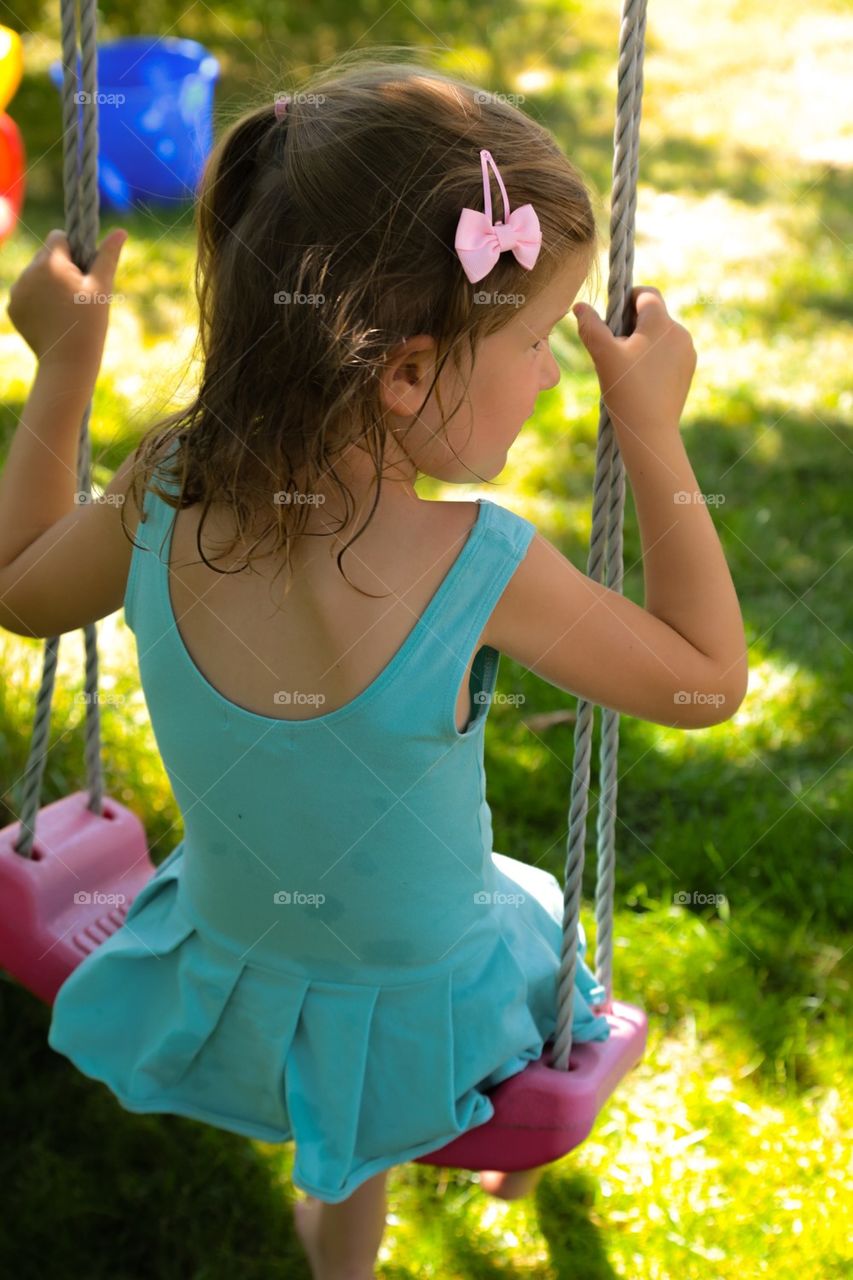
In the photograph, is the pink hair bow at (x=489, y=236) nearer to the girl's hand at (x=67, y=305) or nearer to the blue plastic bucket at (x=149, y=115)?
the girl's hand at (x=67, y=305)

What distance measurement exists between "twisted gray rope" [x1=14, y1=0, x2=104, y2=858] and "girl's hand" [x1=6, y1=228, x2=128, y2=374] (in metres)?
0.03

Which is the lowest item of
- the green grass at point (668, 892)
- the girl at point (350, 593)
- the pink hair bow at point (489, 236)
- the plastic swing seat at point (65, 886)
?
the green grass at point (668, 892)

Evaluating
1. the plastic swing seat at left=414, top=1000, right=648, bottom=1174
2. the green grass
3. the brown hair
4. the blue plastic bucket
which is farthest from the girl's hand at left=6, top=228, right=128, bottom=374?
the blue plastic bucket

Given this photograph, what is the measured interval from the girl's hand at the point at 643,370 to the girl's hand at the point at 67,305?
51cm

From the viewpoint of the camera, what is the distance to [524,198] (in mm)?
1206

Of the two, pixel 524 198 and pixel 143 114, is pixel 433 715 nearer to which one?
pixel 524 198

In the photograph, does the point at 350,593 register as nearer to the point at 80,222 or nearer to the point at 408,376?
the point at 408,376

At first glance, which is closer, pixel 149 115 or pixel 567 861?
pixel 567 861

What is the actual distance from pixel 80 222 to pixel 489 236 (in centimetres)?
57

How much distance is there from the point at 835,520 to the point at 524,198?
83.6 inches

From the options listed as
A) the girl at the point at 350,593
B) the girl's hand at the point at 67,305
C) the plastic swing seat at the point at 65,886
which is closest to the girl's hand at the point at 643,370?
the girl at the point at 350,593

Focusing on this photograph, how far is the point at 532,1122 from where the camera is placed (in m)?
1.39

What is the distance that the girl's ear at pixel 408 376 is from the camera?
1.18 m

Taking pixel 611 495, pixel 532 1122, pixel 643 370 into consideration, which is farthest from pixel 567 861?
pixel 643 370
